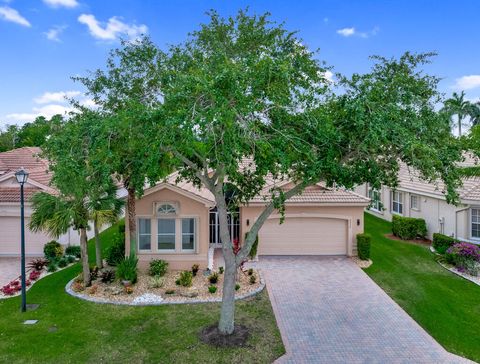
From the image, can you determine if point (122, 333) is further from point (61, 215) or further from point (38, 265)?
Answer: point (38, 265)

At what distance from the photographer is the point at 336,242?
19016 millimetres

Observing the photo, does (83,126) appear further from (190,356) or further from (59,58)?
(59,58)

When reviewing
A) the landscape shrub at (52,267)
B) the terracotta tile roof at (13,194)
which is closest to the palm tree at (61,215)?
the landscape shrub at (52,267)

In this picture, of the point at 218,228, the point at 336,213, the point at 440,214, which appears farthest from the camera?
the point at 440,214

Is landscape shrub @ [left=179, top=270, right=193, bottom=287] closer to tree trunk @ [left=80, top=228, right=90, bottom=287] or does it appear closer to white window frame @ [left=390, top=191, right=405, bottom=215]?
tree trunk @ [left=80, top=228, right=90, bottom=287]

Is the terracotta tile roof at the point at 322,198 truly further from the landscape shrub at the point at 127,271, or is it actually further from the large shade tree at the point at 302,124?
the large shade tree at the point at 302,124

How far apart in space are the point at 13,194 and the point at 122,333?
13.1m

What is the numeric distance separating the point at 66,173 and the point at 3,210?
13.1m

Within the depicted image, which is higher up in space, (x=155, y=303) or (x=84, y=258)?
(x=84, y=258)

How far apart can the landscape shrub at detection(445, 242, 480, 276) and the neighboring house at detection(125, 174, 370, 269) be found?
174 inches

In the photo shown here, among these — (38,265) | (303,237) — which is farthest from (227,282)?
(38,265)

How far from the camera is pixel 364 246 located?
701 inches

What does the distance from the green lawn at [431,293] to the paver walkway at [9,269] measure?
15.9 m

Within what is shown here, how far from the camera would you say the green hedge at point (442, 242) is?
1845 centimetres
